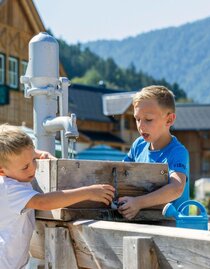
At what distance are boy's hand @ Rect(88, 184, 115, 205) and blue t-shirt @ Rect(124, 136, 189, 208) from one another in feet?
1.40

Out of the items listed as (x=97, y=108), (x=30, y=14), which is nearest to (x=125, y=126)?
Result: (x=97, y=108)

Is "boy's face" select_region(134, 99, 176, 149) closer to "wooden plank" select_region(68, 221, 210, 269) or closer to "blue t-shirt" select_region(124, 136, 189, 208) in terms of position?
"blue t-shirt" select_region(124, 136, 189, 208)

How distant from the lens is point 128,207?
318 centimetres

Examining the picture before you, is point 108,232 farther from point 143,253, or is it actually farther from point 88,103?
point 88,103

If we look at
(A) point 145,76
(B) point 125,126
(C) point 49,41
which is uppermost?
(A) point 145,76

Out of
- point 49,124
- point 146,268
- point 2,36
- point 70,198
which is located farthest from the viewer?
point 2,36

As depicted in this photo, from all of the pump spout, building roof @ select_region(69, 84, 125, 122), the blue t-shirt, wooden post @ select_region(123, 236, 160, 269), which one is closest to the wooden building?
building roof @ select_region(69, 84, 125, 122)

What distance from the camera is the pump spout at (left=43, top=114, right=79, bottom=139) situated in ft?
14.5

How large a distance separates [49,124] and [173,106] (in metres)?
1.36

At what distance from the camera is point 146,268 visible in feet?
8.14

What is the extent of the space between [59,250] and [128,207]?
1.06ft

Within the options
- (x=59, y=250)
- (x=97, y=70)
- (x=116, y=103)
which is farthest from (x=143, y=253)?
(x=97, y=70)

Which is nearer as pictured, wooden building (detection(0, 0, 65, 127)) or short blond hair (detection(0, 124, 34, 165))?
short blond hair (detection(0, 124, 34, 165))

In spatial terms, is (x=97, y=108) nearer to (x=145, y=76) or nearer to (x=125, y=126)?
(x=125, y=126)
